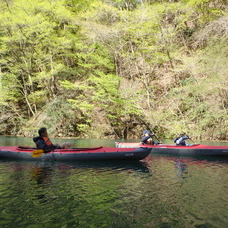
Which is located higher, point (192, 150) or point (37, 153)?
point (37, 153)

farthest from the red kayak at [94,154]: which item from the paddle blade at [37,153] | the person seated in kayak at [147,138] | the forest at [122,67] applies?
the forest at [122,67]

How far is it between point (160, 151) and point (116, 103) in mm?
9482

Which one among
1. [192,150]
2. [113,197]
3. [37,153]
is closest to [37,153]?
[37,153]

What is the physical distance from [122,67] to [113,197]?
19.1 m

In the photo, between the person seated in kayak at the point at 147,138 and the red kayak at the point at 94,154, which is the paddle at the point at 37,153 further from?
the person seated in kayak at the point at 147,138

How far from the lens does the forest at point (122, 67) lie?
17.0 metres

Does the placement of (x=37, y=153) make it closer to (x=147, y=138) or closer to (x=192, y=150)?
(x=147, y=138)

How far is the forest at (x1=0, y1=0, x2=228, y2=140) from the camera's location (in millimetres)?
17016

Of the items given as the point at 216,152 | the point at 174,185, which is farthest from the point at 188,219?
the point at 216,152

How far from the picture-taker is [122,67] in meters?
22.5

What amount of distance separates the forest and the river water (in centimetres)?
1085

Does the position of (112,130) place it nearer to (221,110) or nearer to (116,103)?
(116,103)

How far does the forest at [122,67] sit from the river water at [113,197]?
10847mm

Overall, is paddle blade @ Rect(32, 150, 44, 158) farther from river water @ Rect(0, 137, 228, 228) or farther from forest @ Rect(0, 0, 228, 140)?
forest @ Rect(0, 0, 228, 140)
